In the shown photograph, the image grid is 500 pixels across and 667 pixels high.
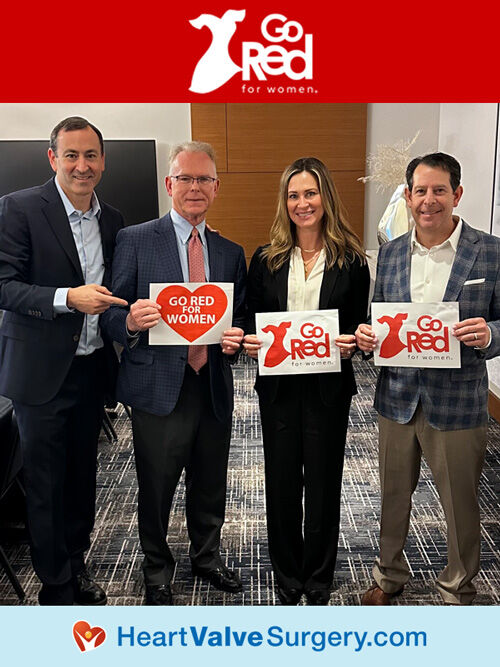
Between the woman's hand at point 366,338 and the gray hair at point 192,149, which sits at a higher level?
the gray hair at point 192,149

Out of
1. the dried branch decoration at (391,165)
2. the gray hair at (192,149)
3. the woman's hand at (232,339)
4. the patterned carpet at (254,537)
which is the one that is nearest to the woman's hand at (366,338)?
the woman's hand at (232,339)

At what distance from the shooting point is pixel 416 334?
2.20 metres

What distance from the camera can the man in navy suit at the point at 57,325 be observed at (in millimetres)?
2170

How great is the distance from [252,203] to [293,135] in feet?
2.34

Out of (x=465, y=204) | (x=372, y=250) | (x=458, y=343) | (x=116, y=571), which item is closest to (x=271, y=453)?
(x=458, y=343)

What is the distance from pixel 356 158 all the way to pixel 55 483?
187 inches

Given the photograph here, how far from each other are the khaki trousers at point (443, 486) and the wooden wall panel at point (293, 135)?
4.30 meters

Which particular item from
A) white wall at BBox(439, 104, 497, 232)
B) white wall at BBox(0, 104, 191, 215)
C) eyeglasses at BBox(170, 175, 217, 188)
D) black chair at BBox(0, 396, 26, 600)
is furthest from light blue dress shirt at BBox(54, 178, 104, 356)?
white wall at BBox(0, 104, 191, 215)

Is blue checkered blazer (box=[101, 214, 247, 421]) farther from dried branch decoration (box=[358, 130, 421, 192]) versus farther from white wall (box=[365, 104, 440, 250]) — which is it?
white wall (box=[365, 104, 440, 250])

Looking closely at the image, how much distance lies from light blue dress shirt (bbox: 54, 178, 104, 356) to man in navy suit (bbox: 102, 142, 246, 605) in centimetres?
6

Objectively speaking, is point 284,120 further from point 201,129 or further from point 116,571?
point 116,571

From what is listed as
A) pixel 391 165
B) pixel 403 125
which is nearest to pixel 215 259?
pixel 391 165

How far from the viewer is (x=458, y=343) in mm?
2164
